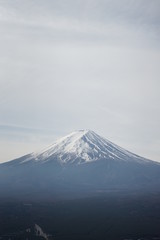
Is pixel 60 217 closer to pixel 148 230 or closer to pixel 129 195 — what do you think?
pixel 148 230

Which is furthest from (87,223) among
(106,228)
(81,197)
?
(81,197)

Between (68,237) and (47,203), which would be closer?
(68,237)

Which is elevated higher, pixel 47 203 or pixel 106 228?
pixel 47 203

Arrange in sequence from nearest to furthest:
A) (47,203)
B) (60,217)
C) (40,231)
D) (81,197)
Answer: (40,231), (60,217), (47,203), (81,197)

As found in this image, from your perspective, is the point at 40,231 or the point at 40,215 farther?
the point at 40,215

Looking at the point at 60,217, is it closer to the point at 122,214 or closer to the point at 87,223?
the point at 87,223

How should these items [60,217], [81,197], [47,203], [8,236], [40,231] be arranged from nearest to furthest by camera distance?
1. [8,236]
2. [40,231]
3. [60,217]
4. [47,203]
5. [81,197]

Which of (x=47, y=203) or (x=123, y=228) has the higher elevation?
(x=47, y=203)

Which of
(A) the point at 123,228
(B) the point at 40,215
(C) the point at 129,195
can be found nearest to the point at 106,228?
(A) the point at 123,228

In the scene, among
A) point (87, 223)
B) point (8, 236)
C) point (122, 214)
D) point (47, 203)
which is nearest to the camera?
point (8, 236)
